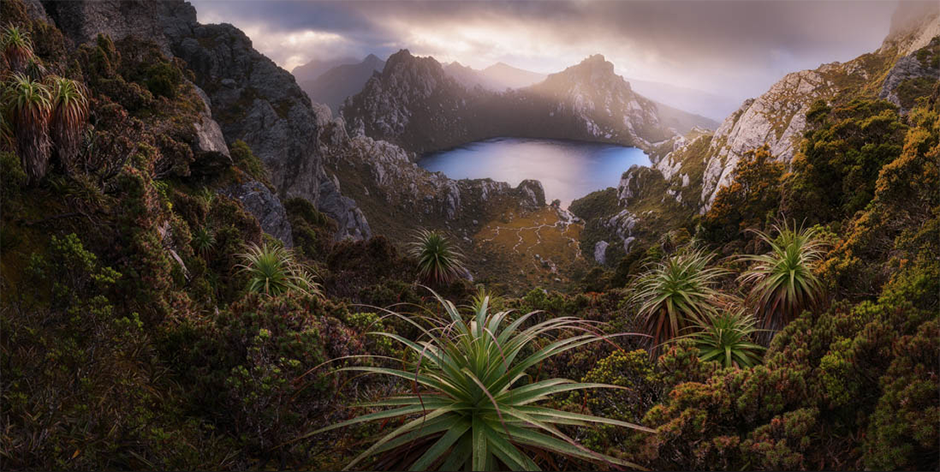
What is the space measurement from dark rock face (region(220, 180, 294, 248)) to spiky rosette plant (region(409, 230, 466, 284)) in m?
10.0

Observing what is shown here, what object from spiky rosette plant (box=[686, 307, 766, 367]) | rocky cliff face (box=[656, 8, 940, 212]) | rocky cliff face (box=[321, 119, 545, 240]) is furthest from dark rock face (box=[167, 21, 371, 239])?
rocky cliff face (box=[656, 8, 940, 212])

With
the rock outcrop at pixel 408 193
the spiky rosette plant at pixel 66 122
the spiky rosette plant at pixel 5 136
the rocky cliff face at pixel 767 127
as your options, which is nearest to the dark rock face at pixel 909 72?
the rocky cliff face at pixel 767 127

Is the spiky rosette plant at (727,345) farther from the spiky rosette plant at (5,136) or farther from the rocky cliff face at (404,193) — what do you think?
the rocky cliff face at (404,193)

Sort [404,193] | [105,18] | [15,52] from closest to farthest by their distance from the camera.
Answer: [15,52], [105,18], [404,193]

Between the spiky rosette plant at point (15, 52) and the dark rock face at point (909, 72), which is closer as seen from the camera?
the spiky rosette plant at point (15, 52)

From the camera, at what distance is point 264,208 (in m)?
22.6

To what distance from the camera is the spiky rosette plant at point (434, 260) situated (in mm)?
15938

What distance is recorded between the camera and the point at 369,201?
96688 mm

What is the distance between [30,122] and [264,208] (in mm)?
18747

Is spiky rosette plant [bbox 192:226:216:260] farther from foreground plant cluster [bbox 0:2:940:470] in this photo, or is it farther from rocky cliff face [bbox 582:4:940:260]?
rocky cliff face [bbox 582:4:940:260]

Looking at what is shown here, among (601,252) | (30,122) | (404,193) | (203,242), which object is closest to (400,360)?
(30,122)

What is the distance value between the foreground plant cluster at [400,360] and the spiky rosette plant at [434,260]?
9656 mm

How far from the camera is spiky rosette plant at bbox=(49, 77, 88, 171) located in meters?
5.30

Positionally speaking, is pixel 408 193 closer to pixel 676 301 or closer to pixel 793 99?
pixel 793 99
